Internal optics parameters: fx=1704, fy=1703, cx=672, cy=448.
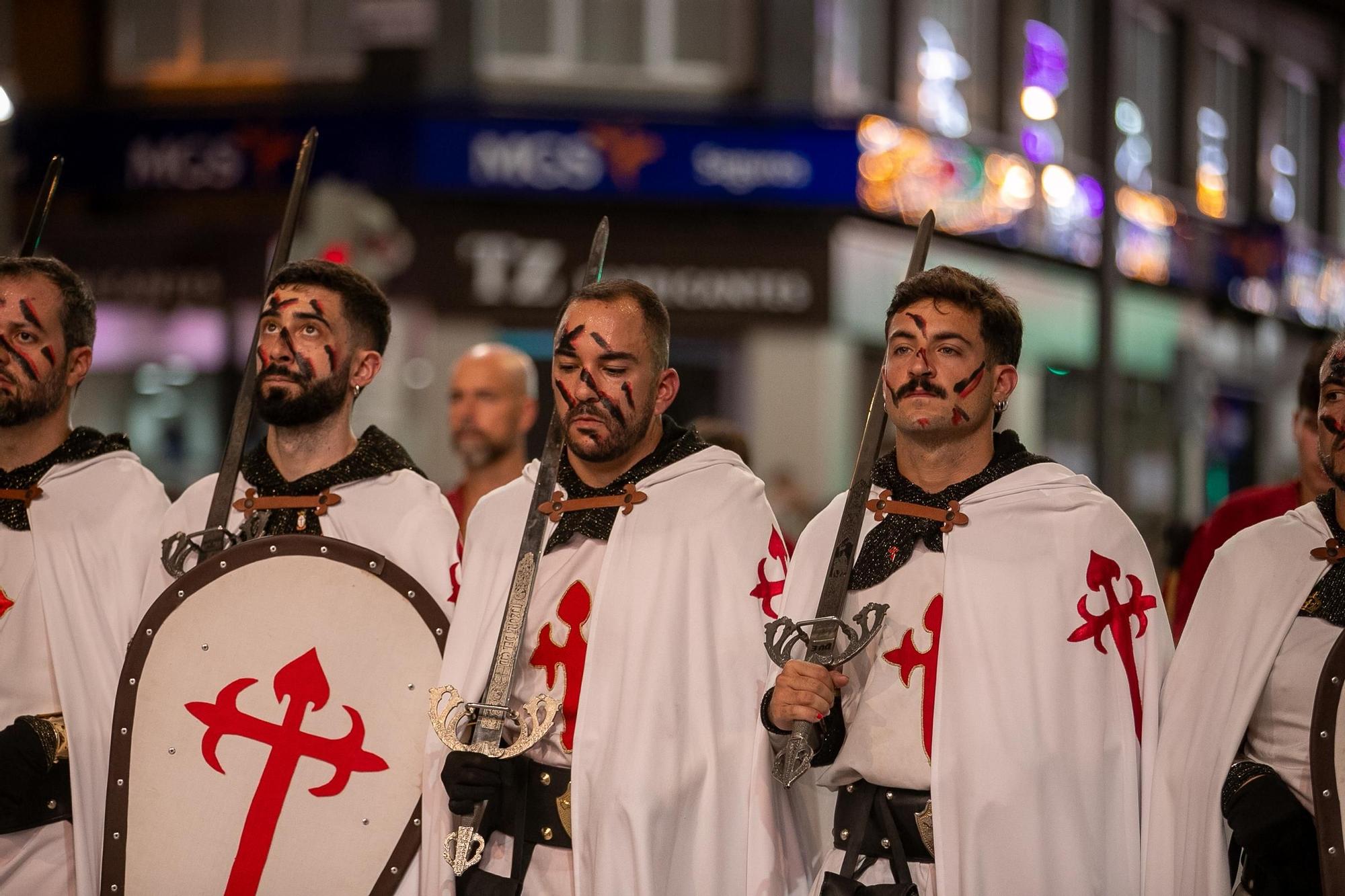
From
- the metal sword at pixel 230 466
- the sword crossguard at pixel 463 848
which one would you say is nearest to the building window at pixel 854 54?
the metal sword at pixel 230 466

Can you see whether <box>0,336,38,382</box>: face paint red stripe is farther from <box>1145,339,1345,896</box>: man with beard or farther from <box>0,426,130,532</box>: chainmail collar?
<box>1145,339,1345,896</box>: man with beard

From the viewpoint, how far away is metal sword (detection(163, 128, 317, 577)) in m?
4.19

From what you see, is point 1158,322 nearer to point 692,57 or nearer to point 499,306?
point 692,57

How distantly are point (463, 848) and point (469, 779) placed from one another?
0.19 metres

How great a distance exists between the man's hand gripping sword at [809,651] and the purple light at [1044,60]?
45.6 feet

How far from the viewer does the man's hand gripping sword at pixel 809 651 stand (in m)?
3.60

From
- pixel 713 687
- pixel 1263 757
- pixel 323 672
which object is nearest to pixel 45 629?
pixel 323 672

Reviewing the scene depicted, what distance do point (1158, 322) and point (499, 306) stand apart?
28.1ft

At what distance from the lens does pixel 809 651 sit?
3.66 m

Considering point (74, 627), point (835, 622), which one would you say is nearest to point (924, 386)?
point (835, 622)

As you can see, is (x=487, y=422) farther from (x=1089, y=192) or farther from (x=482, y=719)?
(x=1089, y=192)

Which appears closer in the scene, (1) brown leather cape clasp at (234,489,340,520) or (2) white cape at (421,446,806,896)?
(2) white cape at (421,446,806,896)

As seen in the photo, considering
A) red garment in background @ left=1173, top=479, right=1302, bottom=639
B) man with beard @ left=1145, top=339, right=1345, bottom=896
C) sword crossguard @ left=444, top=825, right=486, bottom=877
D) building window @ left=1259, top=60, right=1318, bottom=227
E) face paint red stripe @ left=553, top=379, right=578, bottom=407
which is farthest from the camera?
building window @ left=1259, top=60, right=1318, bottom=227

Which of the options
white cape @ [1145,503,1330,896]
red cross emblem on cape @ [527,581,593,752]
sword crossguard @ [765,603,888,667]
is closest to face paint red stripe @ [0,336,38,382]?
red cross emblem on cape @ [527,581,593,752]
